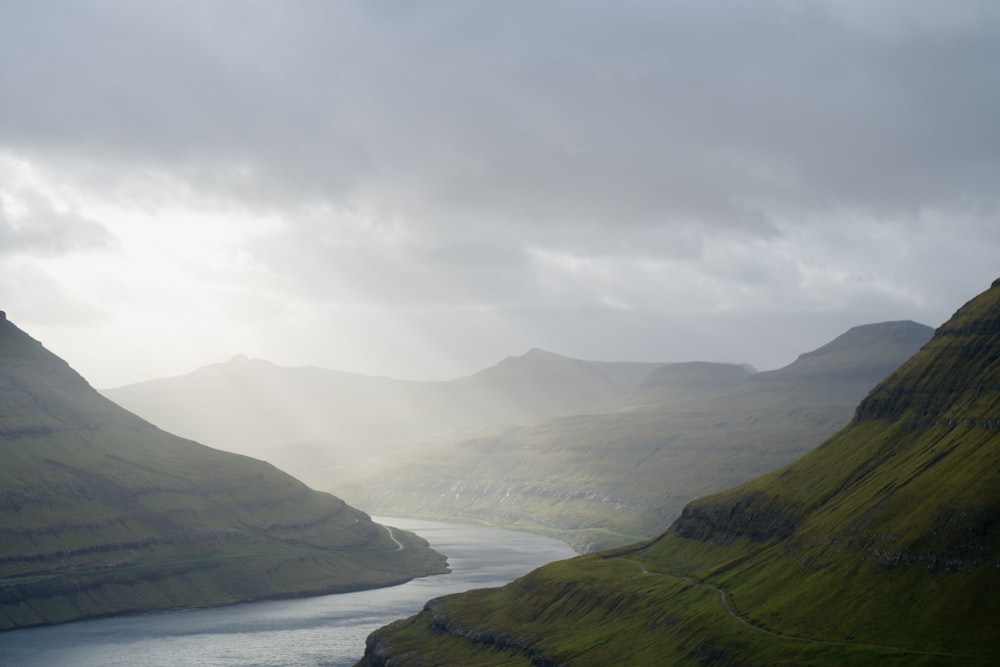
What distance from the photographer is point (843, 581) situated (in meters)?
188

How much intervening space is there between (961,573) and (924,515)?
764 inches

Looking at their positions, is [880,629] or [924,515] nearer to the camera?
[880,629]

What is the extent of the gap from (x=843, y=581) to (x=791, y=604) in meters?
11.1

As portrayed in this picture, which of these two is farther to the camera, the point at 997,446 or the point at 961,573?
the point at 997,446

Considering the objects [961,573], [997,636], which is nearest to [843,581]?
[961,573]

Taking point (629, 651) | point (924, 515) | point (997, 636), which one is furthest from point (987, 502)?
point (629, 651)

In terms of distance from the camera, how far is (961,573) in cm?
16838

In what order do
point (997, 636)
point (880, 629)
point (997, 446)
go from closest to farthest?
point (997, 636) < point (880, 629) < point (997, 446)

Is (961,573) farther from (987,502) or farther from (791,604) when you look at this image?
(791,604)

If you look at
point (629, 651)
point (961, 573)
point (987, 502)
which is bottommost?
point (629, 651)

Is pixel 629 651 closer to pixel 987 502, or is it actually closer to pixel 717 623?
pixel 717 623

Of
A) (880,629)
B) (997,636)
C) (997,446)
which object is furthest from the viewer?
(997,446)

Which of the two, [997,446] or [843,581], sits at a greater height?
[997,446]

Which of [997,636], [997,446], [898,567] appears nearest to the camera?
[997,636]
